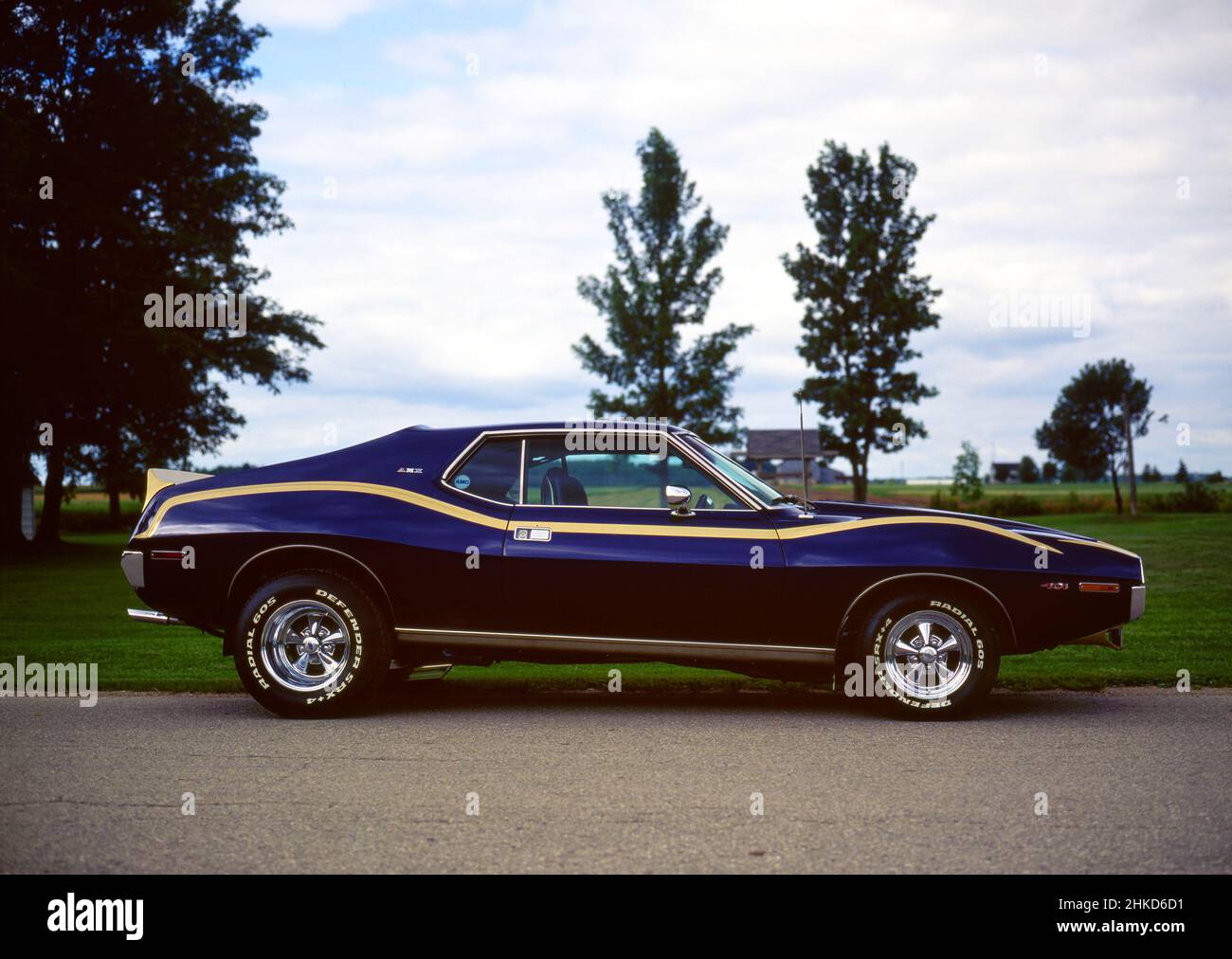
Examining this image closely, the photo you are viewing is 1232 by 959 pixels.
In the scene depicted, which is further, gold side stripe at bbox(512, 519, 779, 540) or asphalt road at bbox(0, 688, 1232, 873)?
gold side stripe at bbox(512, 519, 779, 540)

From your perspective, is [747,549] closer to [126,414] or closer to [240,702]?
[240,702]

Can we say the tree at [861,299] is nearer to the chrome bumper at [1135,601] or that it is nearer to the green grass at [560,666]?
the green grass at [560,666]

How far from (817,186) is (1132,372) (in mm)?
60283

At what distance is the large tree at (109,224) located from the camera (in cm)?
2525

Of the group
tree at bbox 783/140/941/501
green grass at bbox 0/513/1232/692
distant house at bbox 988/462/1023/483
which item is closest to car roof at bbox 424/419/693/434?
green grass at bbox 0/513/1232/692

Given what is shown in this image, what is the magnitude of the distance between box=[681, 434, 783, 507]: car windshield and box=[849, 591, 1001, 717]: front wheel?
0.92 metres

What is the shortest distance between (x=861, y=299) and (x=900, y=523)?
42081mm

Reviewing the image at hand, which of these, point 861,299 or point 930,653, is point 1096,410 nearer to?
point 861,299

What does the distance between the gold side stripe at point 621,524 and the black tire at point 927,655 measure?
17.3 inches

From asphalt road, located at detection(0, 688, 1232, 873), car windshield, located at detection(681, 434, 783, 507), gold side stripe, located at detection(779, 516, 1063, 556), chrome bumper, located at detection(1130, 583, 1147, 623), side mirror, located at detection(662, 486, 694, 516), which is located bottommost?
asphalt road, located at detection(0, 688, 1232, 873)

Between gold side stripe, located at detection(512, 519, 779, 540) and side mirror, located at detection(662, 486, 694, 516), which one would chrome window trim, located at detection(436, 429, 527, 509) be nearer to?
gold side stripe, located at detection(512, 519, 779, 540)

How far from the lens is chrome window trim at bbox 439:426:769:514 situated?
21.0ft

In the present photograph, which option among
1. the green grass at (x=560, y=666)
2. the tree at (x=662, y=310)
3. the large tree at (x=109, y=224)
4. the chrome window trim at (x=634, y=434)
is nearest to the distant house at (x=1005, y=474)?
the tree at (x=662, y=310)

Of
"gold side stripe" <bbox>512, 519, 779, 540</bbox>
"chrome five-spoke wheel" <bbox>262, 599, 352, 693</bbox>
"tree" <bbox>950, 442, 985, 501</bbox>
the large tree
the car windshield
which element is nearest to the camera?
"gold side stripe" <bbox>512, 519, 779, 540</bbox>
